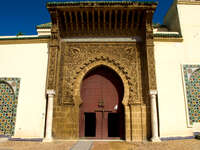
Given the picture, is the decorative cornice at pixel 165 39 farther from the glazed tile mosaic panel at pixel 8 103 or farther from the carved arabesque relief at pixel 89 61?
the glazed tile mosaic panel at pixel 8 103

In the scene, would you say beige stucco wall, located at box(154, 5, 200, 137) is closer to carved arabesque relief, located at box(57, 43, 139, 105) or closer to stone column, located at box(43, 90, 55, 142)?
Result: carved arabesque relief, located at box(57, 43, 139, 105)

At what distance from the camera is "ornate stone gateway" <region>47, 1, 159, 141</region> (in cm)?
597

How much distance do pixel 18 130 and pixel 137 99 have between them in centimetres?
421

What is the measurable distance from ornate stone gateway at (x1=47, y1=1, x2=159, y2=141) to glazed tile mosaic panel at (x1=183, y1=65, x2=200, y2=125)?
1220 mm

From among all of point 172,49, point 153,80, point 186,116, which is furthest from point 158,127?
point 172,49

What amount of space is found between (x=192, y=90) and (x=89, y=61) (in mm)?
3826

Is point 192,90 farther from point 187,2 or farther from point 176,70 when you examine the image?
point 187,2

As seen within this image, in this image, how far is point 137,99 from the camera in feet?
19.9

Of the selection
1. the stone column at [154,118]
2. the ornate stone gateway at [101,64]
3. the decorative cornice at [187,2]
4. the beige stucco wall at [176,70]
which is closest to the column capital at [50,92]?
the ornate stone gateway at [101,64]

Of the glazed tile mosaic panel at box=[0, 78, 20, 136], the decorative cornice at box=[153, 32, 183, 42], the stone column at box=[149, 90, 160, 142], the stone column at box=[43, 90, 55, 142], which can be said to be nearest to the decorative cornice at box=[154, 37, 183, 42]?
the decorative cornice at box=[153, 32, 183, 42]

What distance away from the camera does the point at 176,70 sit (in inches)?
244

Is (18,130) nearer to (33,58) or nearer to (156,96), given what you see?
(33,58)

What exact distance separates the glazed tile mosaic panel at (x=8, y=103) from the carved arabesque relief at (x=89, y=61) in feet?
5.09

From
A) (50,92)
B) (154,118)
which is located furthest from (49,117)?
(154,118)
